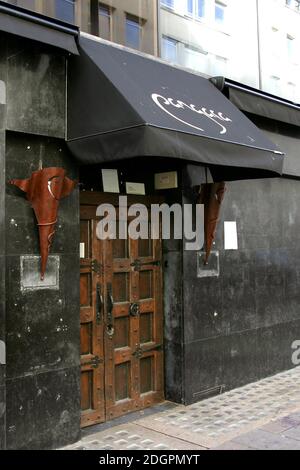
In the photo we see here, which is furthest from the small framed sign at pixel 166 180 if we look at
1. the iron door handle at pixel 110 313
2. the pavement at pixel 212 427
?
the pavement at pixel 212 427

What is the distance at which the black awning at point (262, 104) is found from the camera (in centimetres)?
665

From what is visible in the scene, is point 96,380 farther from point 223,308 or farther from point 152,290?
point 223,308

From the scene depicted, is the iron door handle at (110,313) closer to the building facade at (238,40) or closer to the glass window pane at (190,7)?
the building facade at (238,40)

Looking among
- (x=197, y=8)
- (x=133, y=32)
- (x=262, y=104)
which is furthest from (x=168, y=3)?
(x=262, y=104)

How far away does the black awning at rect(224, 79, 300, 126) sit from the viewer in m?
6.65

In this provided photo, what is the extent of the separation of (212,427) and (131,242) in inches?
83.6

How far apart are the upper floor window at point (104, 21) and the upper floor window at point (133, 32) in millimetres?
285

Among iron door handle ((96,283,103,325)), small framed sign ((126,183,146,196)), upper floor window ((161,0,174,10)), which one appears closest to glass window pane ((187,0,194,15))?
upper floor window ((161,0,174,10))

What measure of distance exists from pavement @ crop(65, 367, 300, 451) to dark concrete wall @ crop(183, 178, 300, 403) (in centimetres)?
36

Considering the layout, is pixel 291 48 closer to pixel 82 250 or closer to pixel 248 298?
pixel 248 298

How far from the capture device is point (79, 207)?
204 inches
